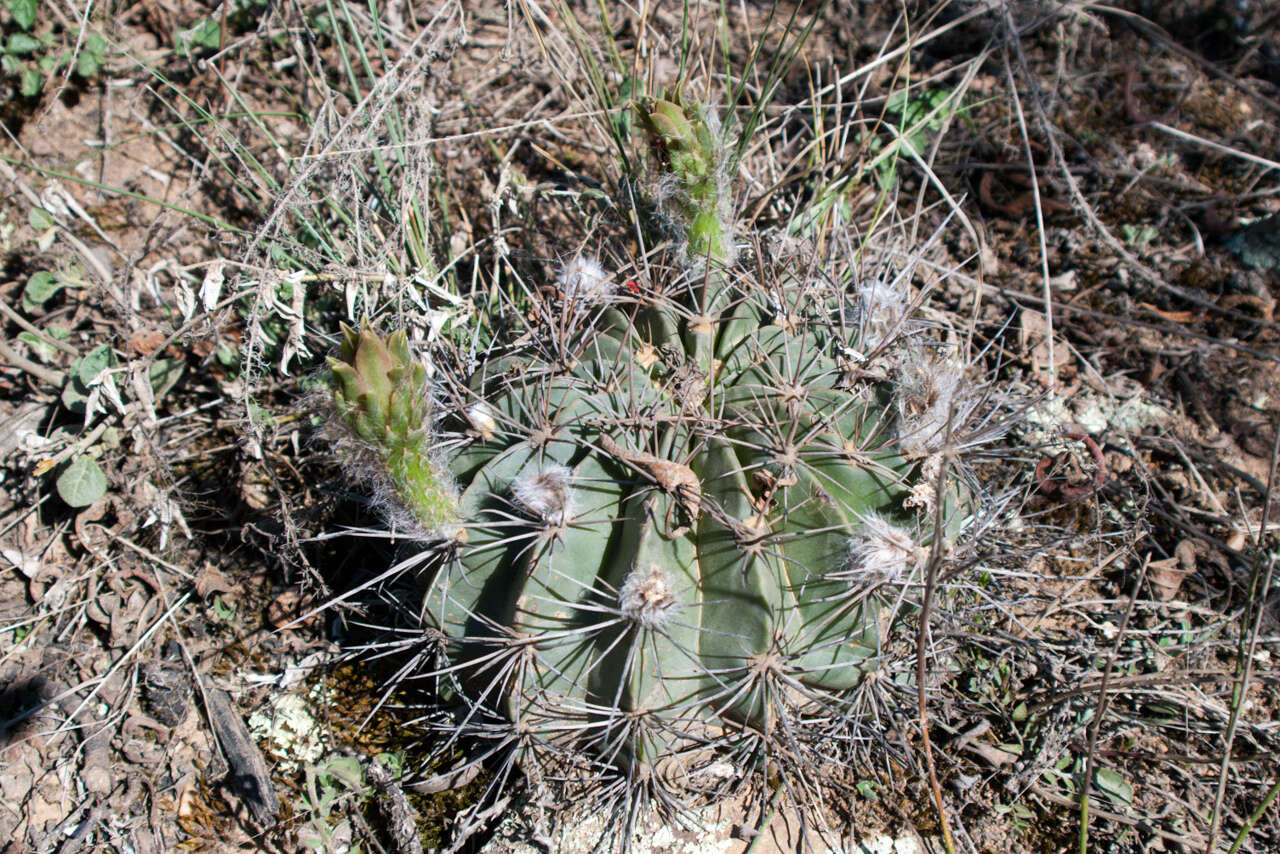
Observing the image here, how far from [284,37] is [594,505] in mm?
2905

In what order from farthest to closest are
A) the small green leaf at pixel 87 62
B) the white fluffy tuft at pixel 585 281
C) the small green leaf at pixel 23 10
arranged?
the small green leaf at pixel 87 62 < the small green leaf at pixel 23 10 < the white fluffy tuft at pixel 585 281

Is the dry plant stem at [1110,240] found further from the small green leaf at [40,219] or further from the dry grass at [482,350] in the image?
the small green leaf at [40,219]

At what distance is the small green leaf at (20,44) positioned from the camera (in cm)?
344

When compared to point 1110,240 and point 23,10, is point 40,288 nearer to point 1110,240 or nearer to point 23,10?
point 23,10

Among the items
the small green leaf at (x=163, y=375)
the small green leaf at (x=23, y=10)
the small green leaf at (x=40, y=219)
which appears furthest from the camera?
the small green leaf at (x=23, y=10)

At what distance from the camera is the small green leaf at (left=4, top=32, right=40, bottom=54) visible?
11.3ft

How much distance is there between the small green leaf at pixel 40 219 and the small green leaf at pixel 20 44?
847mm

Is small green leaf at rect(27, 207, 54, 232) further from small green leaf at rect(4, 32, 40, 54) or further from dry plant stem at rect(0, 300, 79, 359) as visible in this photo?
small green leaf at rect(4, 32, 40, 54)

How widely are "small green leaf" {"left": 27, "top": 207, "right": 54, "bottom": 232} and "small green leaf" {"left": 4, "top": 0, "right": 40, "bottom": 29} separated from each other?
885 mm

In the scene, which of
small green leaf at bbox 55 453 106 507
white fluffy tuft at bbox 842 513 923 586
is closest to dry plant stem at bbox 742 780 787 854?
white fluffy tuft at bbox 842 513 923 586

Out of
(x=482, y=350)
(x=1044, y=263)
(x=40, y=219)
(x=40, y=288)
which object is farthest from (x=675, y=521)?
(x=40, y=219)

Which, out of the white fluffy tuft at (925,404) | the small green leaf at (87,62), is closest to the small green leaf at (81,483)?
the small green leaf at (87,62)

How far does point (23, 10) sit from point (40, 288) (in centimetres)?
125

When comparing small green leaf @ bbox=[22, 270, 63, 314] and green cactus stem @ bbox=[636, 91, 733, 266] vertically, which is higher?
green cactus stem @ bbox=[636, 91, 733, 266]
